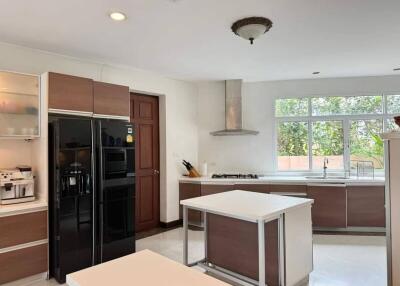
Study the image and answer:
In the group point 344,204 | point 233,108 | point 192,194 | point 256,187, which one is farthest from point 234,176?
point 344,204

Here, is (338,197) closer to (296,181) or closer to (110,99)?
(296,181)

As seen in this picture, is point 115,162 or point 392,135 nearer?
point 392,135

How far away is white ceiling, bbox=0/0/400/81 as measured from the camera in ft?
7.93

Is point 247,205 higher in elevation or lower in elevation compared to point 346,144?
lower

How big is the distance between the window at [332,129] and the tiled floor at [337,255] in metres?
1.47

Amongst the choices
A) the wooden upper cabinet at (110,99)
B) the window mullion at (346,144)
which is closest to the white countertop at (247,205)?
the wooden upper cabinet at (110,99)

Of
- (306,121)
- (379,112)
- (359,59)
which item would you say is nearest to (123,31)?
(359,59)

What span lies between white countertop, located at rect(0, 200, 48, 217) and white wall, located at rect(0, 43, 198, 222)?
1.72 metres

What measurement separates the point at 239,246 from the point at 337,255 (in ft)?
5.44

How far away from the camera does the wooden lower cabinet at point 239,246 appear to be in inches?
104

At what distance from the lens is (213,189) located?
471 centimetres

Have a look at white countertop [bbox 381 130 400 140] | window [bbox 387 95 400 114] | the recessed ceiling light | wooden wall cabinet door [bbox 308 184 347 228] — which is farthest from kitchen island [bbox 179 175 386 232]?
the recessed ceiling light

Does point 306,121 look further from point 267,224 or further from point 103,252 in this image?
point 103,252

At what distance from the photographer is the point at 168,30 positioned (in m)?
2.90
